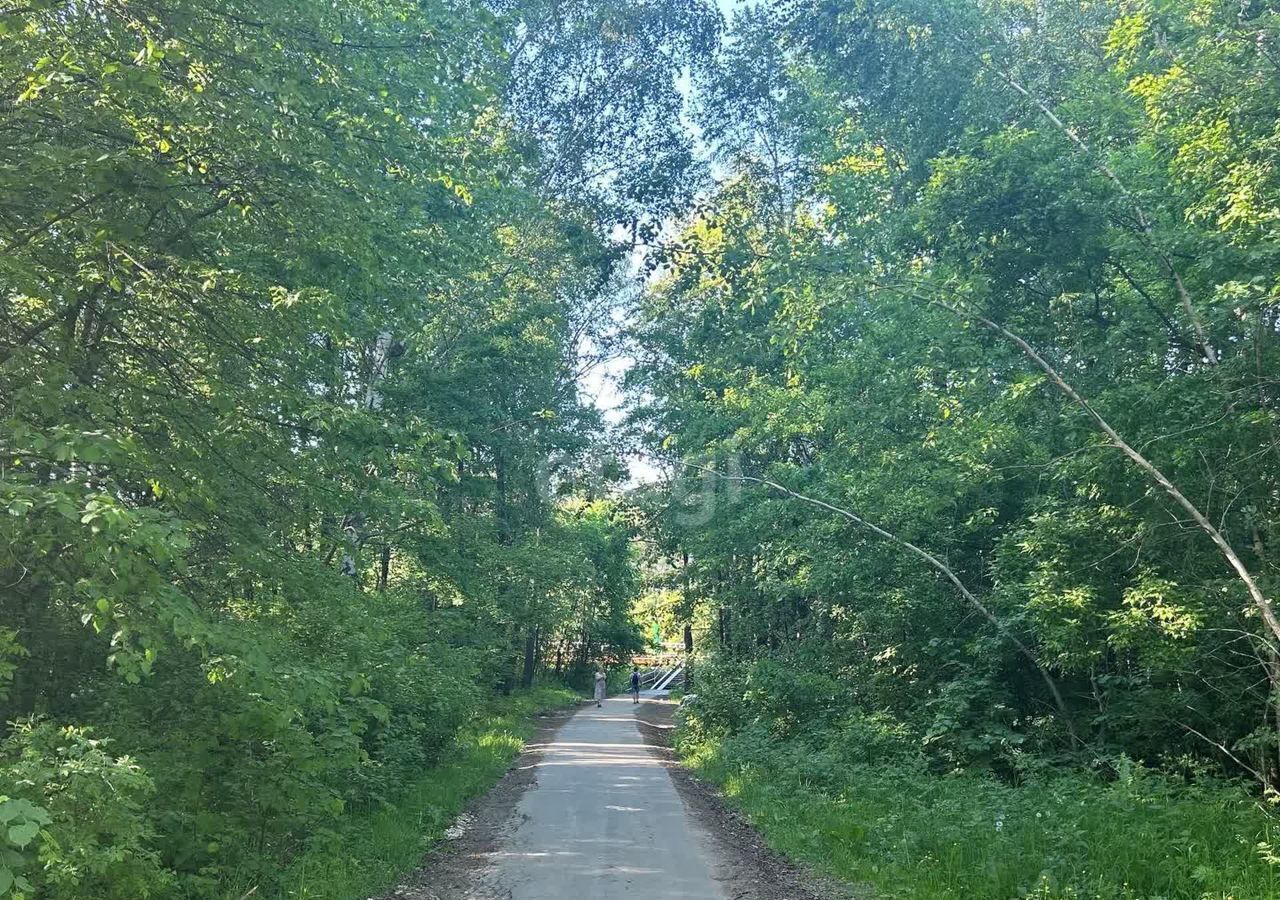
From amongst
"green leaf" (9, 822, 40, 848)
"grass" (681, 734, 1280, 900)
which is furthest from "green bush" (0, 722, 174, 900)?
"grass" (681, 734, 1280, 900)

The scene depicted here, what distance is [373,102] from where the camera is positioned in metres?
7.09

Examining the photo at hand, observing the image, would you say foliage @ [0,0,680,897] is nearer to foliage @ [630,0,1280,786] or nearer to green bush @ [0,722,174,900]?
green bush @ [0,722,174,900]

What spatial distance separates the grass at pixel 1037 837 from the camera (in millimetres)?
6020

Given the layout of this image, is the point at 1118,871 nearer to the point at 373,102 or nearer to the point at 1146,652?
the point at 1146,652

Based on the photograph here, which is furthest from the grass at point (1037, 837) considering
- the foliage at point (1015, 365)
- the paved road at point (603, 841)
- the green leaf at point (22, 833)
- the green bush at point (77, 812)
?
the green leaf at point (22, 833)

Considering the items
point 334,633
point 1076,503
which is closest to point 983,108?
point 1076,503

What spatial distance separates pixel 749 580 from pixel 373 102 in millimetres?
18253

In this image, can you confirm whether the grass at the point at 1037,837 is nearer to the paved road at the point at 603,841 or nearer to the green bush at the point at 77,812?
the paved road at the point at 603,841

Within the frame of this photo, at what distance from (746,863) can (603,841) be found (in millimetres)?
1599

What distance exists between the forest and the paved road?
1.19 m

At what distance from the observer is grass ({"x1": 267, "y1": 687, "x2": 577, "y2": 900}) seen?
267 inches

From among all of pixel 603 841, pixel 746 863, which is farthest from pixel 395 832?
pixel 746 863

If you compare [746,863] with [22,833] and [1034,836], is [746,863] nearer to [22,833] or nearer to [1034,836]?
[1034,836]

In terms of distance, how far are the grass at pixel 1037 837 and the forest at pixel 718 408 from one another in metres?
0.06
